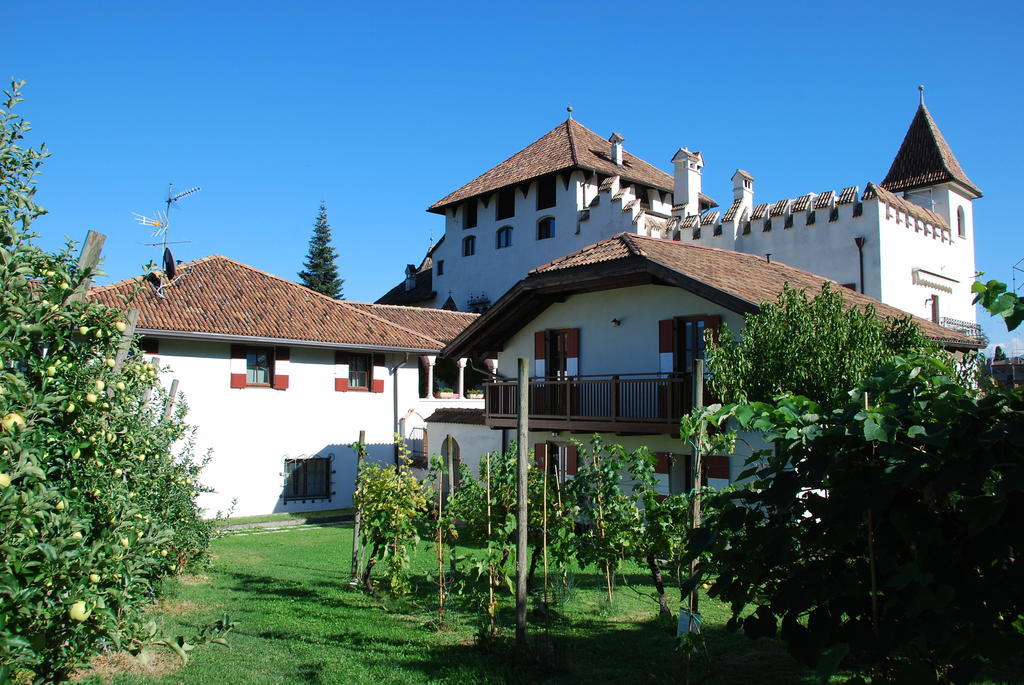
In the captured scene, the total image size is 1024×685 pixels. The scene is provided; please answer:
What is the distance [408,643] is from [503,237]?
2791 centimetres

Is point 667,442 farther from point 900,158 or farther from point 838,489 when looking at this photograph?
point 900,158

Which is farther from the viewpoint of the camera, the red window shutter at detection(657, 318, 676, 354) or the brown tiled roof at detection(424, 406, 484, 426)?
the brown tiled roof at detection(424, 406, 484, 426)

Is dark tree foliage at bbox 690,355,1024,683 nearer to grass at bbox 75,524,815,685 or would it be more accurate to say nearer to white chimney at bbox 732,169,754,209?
grass at bbox 75,524,815,685

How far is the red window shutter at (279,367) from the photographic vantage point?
74.7 ft

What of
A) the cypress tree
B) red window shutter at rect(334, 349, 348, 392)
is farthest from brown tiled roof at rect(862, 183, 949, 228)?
the cypress tree

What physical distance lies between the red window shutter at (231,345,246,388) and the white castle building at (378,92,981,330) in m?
14.2

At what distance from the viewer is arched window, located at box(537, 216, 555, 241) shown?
106 ft

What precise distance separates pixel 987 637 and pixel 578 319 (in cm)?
1609

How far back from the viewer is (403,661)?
7465 millimetres

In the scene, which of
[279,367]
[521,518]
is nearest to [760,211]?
[279,367]

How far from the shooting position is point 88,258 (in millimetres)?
3822

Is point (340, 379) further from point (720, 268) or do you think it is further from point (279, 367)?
point (720, 268)

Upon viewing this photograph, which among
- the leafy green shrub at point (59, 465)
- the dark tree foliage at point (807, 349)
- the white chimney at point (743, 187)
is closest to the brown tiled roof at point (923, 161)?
the white chimney at point (743, 187)

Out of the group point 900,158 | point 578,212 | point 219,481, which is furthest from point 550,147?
point 219,481
